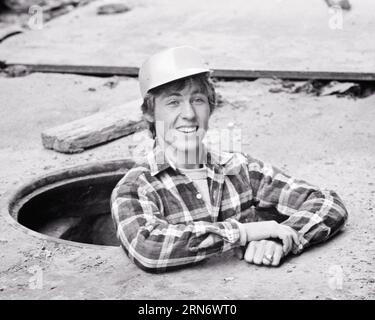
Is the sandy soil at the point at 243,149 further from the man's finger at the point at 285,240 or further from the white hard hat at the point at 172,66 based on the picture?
the white hard hat at the point at 172,66

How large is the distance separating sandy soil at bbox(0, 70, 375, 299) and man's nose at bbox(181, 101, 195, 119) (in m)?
0.66

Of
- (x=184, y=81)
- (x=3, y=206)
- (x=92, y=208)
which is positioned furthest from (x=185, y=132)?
(x=92, y=208)

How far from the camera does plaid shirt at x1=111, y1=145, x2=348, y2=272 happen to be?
9.34 feet

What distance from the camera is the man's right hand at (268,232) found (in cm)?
292

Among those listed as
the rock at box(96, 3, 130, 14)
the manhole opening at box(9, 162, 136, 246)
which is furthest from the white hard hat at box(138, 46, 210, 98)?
the rock at box(96, 3, 130, 14)

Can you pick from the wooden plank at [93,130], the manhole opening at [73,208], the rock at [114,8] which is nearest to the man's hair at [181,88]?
the manhole opening at [73,208]

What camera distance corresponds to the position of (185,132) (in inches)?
120

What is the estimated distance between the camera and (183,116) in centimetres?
302

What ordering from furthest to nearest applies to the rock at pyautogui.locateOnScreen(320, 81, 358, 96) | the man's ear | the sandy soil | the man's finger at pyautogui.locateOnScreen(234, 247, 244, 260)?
the rock at pyautogui.locateOnScreen(320, 81, 358, 96)
the man's ear
the man's finger at pyautogui.locateOnScreen(234, 247, 244, 260)
the sandy soil

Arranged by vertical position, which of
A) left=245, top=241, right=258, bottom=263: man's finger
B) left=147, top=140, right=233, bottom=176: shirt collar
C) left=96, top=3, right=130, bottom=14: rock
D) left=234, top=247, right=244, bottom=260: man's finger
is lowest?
left=96, top=3, right=130, bottom=14: rock

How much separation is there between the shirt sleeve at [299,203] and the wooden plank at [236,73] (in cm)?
248

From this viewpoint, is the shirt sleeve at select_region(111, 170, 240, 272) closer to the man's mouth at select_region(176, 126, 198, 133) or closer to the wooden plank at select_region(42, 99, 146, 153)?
the man's mouth at select_region(176, 126, 198, 133)

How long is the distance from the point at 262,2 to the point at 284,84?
9.15 feet
